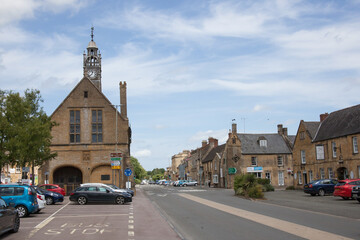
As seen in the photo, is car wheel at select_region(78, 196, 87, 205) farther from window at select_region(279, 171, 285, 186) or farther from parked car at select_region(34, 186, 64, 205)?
window at select_region(279, 171, 285, 186)

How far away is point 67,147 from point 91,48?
23704 mm

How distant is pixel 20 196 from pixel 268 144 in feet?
179

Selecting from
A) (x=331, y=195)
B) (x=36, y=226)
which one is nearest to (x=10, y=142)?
(x=36, y=226)

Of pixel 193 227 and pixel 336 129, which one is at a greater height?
→ pixel 336 129

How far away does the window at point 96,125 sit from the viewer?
46844mm

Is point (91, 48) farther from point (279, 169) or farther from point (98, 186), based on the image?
point (98, 186)

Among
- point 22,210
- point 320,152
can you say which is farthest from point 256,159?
point 22,210

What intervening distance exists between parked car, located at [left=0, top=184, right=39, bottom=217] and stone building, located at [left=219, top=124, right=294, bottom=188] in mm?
48212

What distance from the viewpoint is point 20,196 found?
18141 mm

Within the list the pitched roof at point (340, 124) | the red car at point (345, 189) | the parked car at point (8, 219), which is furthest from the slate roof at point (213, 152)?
the parked car at point (8, 219)

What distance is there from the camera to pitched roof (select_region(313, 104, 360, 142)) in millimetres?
40562

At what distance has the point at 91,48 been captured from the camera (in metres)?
64.8

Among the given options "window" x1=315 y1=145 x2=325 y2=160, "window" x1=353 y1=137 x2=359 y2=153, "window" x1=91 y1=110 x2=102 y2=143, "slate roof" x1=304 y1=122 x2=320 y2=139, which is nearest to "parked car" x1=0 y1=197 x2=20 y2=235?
"window" x1=91 y1=110 x2=102 y2=143

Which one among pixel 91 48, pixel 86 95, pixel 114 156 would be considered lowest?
pixel 114 156
